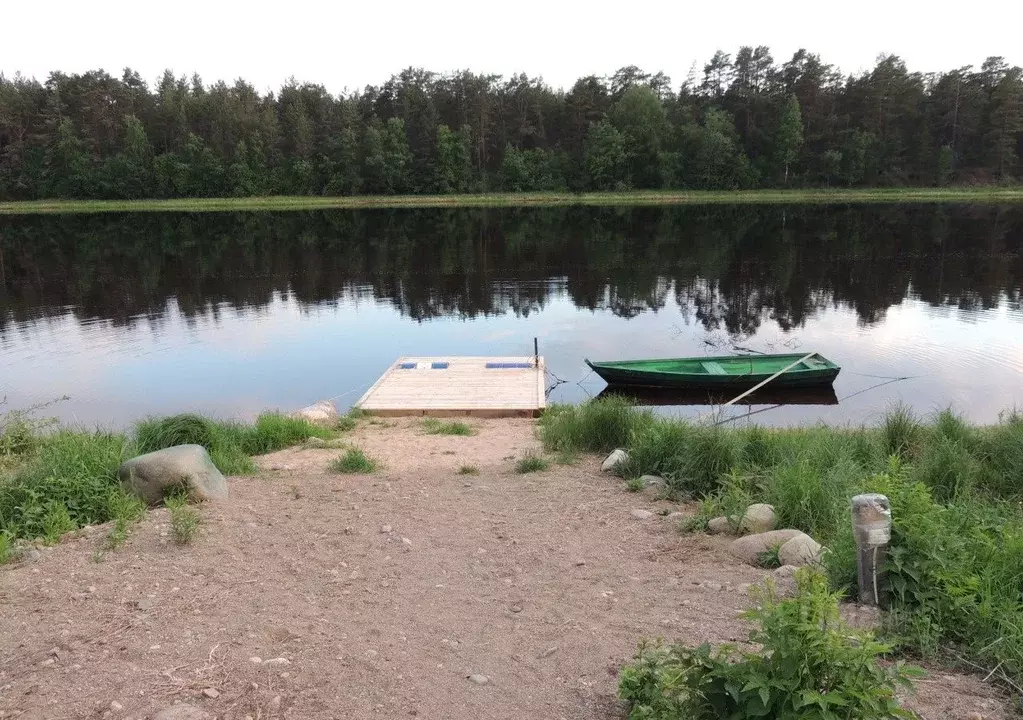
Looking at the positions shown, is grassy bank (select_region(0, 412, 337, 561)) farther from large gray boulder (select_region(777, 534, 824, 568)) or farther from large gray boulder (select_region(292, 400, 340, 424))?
large gray boulder (select_region(777, 534, 824, 568))

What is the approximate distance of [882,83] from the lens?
231 feet

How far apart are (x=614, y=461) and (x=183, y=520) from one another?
4170mm

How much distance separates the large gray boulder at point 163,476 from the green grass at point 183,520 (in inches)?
10.7

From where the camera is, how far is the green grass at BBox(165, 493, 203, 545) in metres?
5.45

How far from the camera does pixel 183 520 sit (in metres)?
5.52

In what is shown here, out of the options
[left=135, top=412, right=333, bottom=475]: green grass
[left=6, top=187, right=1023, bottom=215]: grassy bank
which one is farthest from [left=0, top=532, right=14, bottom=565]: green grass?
[left=6, top=187, right=1023, bottom=215]: grassy bank

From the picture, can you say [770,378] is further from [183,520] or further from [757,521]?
[183,520]

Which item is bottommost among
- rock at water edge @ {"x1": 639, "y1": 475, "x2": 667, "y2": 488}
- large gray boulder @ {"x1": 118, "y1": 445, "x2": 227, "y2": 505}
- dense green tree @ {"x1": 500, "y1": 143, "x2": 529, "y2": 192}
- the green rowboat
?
the green rowboat

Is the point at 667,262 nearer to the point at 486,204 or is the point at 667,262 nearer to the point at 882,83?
the point at 486,204

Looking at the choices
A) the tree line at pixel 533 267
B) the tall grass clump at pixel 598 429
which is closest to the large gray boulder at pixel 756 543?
the tall grass clump at pixel 598 429

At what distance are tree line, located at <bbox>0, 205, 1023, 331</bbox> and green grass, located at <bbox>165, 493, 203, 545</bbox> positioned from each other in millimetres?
16588

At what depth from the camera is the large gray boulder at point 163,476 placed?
20.5ft

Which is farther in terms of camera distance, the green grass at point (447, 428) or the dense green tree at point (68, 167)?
the dense green tree at point (68, 167)

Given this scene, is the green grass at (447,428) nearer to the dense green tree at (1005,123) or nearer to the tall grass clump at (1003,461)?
the tall grass clump at (1003,461)
